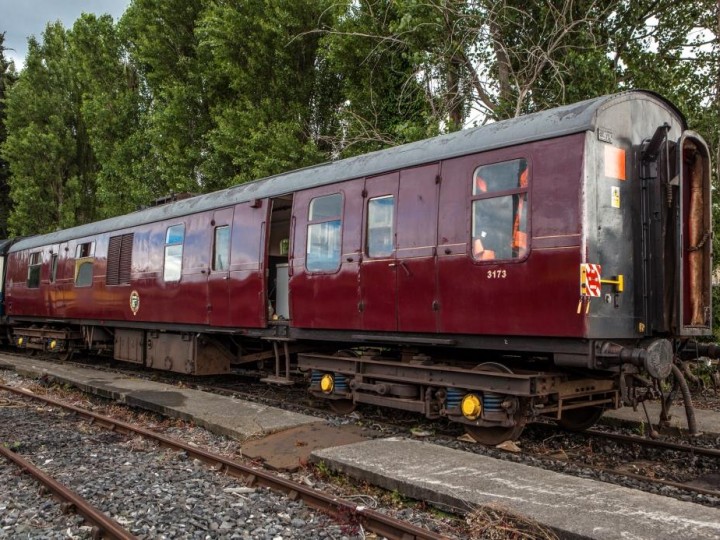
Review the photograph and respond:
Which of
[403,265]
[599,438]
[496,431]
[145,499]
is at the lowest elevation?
[145,499]

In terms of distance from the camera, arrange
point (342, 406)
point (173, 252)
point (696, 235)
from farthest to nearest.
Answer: point (173, 252) → point (342, 406) → point (696, 235)

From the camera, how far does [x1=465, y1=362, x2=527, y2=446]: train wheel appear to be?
657cm

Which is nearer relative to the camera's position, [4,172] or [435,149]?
[435,149]

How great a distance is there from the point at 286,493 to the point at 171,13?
789 inches

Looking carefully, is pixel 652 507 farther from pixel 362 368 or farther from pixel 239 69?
pixel 239 69

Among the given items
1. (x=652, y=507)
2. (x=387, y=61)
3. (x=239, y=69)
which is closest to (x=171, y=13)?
(x=239, y=69)

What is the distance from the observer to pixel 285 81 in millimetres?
19078

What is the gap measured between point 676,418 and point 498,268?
3.56 meters

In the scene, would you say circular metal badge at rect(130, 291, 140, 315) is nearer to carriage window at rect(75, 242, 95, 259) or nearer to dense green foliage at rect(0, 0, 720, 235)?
carriage window at rect(75, 242, 95, 259)

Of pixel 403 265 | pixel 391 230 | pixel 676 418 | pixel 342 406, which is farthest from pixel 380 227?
pixel 676 418

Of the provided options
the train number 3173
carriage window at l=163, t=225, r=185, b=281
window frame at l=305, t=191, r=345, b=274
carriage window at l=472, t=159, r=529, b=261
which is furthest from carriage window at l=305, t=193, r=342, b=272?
carriage window at l=163, t=225, r=185, b=281

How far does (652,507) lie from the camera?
441 cm

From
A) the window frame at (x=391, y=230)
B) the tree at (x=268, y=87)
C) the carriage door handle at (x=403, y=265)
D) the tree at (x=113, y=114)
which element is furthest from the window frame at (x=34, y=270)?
the carriage door handle at (x=403, y=265)

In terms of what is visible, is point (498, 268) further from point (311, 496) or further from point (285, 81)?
point (285, 81)
